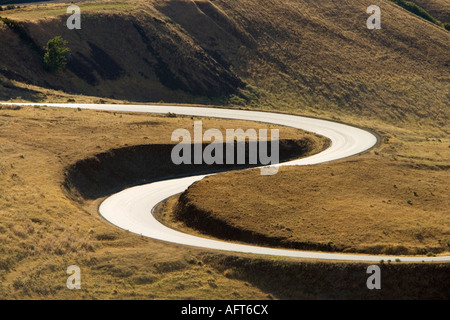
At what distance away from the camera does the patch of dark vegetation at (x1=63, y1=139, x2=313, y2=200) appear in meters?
57.4

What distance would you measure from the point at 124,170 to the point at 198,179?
6.43 meters

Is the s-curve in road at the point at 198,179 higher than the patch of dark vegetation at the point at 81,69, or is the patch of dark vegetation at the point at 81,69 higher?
the patch of dark vegetation at the point at 81,69

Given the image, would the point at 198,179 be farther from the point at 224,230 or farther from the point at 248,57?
the point at 248,57

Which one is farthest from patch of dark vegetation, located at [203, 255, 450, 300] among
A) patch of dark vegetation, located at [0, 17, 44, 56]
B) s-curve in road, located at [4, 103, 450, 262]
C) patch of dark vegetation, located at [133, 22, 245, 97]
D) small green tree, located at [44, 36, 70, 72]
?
patch of dark vegetation, located at [133, 22, 245, 97]

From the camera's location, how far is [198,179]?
62500 millimetres

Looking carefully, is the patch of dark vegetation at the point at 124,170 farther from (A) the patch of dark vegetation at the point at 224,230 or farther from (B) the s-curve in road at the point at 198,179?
(A) the patch of dark vegetation at the point at 224,230

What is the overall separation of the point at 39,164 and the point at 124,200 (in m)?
7.64

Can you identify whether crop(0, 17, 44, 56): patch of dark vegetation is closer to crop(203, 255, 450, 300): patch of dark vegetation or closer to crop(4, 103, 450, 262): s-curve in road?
crop(4, 103, 450, 262): s-curve in road

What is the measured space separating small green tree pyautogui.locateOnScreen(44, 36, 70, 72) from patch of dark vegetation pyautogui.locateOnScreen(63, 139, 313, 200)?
29809mm

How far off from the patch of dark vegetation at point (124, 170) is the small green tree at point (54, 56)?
97.8 ft

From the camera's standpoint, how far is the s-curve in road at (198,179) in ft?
147

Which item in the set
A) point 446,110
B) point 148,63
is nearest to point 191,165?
point 148,63

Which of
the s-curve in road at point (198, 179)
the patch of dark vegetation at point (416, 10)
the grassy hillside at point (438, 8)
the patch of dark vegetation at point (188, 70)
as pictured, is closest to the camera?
the s-curve in road at point (198, 179)

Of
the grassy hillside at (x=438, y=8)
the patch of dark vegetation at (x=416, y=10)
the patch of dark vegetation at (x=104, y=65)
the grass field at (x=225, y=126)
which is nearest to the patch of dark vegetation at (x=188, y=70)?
the grass field at (x=225, y=126)
